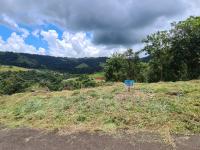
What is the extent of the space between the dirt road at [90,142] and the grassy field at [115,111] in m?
0.75

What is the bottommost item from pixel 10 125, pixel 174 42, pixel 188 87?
pixel 10 125

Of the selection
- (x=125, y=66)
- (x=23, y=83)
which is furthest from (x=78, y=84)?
(x=125, y=66)

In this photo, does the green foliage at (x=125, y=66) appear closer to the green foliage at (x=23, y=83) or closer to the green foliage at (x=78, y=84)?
the green foliage at (x=23, y=83)

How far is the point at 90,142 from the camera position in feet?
47.1

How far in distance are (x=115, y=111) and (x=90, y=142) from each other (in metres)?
3.54

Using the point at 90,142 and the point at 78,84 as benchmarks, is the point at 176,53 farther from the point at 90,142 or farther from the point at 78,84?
the point at 90,142

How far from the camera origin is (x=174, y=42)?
58938 millimetres

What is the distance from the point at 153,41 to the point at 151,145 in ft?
168

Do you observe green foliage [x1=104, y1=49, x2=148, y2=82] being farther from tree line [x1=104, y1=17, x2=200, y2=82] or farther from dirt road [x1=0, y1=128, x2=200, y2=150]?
dirt road [x1=0, y1=128, x2=200, y2=150]

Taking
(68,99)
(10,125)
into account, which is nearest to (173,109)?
(68,99)

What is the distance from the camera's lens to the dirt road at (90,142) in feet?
44.1

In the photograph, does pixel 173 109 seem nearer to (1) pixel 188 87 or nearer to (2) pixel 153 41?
(1) pixel 188 87

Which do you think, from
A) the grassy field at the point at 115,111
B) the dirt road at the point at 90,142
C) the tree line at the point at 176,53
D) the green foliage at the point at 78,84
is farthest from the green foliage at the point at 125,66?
the dirt road at the point at 90,142

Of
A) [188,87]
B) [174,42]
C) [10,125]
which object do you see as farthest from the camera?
[174,42]
